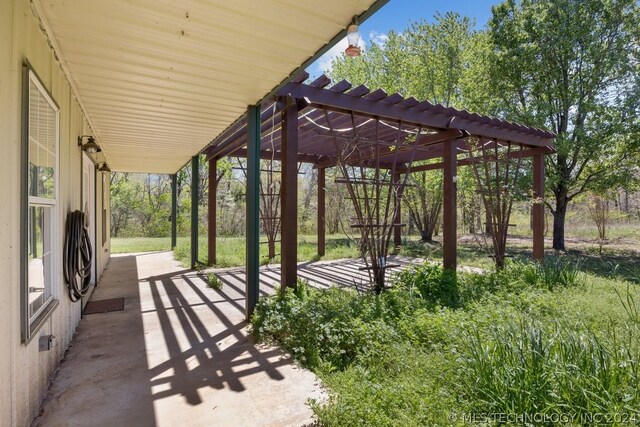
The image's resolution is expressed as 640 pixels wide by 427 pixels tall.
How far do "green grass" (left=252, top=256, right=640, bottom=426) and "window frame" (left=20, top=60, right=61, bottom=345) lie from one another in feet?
5.48

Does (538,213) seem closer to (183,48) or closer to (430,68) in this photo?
(183,48)

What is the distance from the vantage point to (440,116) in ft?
16.3

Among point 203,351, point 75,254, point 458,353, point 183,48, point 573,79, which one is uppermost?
point 573,79

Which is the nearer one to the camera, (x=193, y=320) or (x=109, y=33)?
(x=109, y=33)

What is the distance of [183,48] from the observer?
2.35 m

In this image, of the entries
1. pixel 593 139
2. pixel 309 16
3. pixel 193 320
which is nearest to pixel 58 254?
pixel 193 320

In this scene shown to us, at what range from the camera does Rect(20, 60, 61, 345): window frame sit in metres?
1.71

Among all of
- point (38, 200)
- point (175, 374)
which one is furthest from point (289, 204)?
point (38, 200)

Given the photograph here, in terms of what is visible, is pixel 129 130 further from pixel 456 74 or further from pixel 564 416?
pixel 456 74

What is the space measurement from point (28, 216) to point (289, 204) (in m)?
2.32

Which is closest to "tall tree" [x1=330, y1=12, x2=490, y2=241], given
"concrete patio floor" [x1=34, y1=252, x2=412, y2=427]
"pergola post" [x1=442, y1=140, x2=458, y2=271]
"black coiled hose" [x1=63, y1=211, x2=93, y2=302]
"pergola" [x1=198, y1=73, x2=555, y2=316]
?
"pergola" [x1=198, y1=73, x2=555, y2=316]

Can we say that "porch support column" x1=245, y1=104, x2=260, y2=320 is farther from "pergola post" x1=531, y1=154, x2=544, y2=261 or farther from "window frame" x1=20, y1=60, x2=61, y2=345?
"pergola post" x1=531, y1=154, x2=544, y2=261

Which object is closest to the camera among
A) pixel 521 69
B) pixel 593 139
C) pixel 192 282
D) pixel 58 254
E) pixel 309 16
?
pixel 309 16

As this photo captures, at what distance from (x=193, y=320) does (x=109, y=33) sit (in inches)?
115
